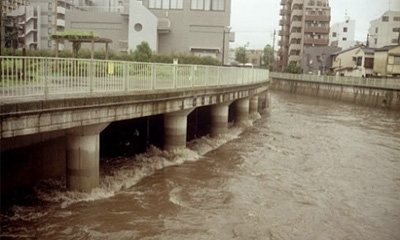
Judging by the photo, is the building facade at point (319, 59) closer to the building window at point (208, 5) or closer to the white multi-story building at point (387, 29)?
the white multi-story building at point (387, 29)

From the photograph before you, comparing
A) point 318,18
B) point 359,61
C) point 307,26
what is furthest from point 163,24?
point 318,18

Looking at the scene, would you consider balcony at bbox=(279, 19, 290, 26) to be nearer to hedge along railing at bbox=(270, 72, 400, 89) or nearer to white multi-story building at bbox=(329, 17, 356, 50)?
white multi-story building at bbox=(329, 17, 356, 50)

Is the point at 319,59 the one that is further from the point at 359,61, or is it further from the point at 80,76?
the point at 80,76

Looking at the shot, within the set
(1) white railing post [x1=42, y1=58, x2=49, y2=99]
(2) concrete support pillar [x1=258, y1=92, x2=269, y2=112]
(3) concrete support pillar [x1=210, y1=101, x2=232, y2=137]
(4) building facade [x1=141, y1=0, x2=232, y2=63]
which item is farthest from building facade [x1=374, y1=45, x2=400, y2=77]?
(1) white railing post [x1=42, y1=58, x2=49, y2=99]

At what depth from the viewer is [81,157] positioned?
1128cm

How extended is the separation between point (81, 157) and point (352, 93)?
46403mm

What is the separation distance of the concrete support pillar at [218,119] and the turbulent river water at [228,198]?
1.73 m

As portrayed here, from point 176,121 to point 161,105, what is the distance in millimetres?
Answer: 2316

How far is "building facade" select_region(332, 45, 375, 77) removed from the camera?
202 feet

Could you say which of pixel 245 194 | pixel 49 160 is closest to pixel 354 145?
pixel 245 194

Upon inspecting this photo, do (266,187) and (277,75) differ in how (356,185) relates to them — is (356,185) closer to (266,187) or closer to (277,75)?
(266,187)

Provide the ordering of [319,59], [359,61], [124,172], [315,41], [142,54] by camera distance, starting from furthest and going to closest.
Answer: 1. [315,41]
2. [319,59]
3. [359,61]
4. [142,54]
5. [124,172]

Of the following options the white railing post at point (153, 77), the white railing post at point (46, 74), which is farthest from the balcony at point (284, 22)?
the white railing post at point (46, 74)

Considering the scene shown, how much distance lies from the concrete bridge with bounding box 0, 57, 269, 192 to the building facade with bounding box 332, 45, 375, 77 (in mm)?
52305
